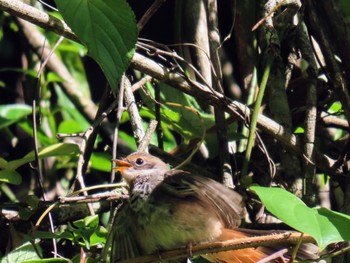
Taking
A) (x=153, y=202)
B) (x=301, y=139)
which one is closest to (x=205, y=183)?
(x=153, y=202)

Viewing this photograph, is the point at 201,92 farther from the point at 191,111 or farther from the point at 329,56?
the point at 329,56

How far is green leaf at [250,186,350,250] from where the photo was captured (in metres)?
2.61

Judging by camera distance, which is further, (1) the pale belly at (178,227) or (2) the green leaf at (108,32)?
(1) the pale belly at (178,227)

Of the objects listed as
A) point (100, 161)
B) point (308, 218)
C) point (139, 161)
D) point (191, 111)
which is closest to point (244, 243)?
point (308, 218)

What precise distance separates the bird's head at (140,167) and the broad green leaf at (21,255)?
0.52m

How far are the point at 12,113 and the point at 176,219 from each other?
1.60m

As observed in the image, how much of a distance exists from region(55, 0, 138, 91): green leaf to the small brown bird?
530 millimetres

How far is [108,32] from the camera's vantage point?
321 centimetres

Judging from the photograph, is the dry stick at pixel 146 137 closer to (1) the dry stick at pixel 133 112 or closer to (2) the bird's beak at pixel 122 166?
(1) the dry stick at pixel 133 112

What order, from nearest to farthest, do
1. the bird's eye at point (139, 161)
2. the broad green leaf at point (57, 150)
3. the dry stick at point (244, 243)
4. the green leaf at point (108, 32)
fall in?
the dry stick at point (244, 243) < the green leaf at point (108, 32) < the bird's eye at point (139, 161) < the broad green leaf at point (57, 150)

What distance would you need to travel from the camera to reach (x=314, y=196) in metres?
3.71

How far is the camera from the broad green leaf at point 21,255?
3445 millimetres

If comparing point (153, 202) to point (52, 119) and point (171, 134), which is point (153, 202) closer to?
point (171, 134)

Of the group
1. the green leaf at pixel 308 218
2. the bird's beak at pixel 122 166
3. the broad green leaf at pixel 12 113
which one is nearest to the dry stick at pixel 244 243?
the green leaf at pixel 308 218
